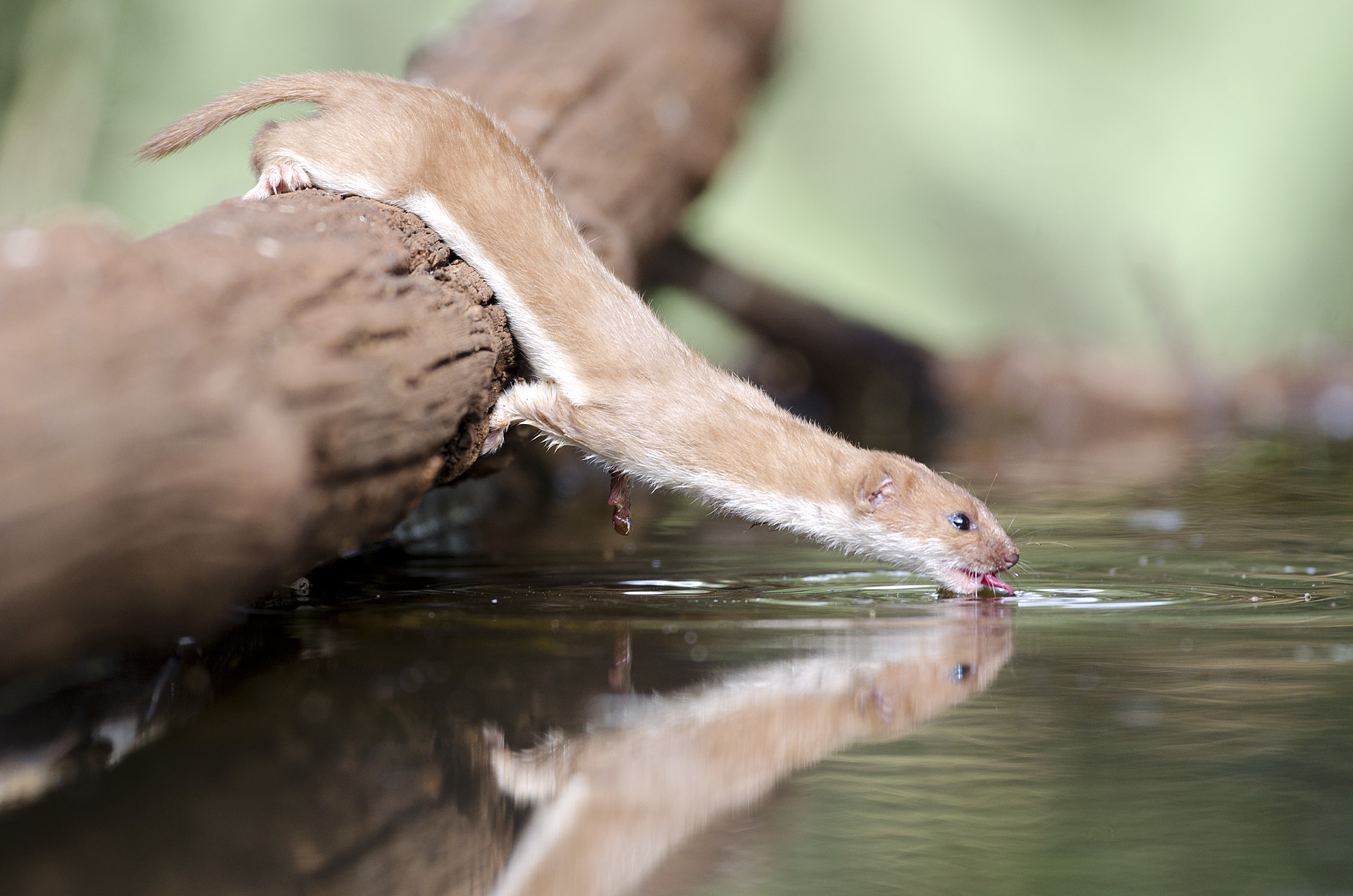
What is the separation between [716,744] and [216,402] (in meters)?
1.05

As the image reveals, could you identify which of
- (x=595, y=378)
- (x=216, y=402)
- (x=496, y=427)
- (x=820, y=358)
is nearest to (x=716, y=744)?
(x=216, y=402)

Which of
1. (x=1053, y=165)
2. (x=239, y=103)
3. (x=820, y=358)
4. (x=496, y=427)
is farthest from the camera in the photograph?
(x=1053, y=165)

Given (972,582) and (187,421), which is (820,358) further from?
(187,421)

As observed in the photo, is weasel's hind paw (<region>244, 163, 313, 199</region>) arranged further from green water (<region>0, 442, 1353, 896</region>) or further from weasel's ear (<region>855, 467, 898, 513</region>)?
weasel's ear (<region>855, 467, 898, 513</region>)

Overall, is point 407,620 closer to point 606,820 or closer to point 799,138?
point 606,820

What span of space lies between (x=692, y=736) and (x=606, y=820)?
437 mm

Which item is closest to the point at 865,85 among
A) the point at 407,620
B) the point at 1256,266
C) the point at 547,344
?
the point at 1256,266

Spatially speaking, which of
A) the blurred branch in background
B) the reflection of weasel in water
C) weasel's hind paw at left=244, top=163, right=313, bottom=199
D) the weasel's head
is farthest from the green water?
the blurred branch in background

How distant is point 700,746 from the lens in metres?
2.40

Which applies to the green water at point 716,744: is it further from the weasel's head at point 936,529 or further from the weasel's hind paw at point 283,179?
the weasel's hind paw at point 283,179

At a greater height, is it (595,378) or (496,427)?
(595,378)

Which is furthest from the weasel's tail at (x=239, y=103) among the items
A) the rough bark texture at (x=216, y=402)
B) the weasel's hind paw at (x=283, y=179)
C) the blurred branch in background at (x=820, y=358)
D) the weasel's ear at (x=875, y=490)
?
the blurred branch in background at (x=820, y=358)

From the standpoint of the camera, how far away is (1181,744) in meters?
2.37

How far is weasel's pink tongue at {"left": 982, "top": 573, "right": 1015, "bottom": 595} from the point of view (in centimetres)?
400
